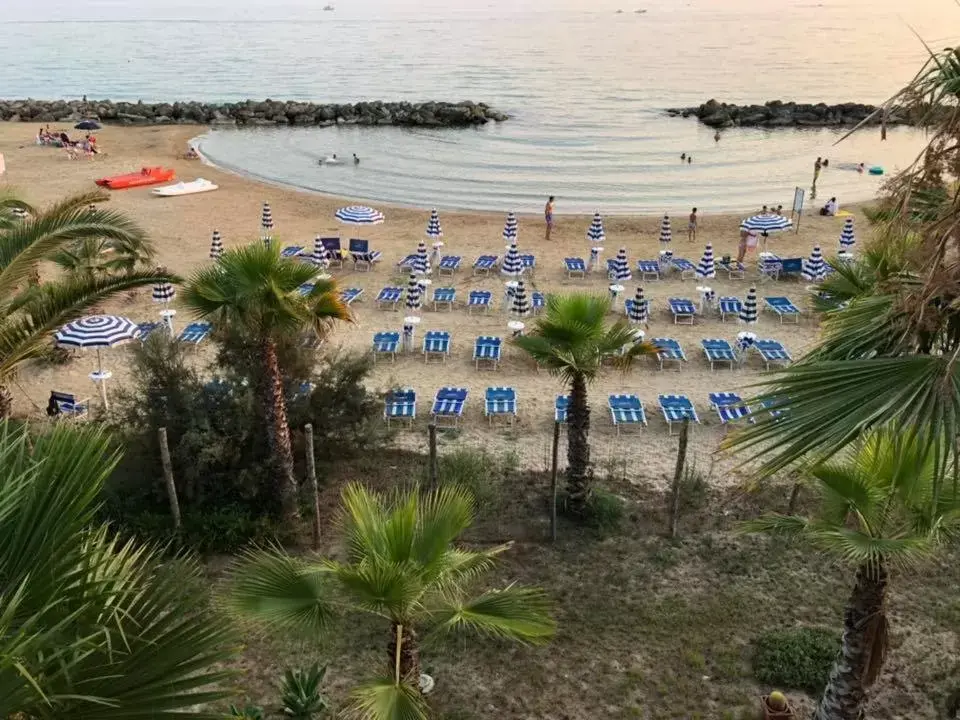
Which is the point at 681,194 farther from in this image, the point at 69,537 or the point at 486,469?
the point at 69,537

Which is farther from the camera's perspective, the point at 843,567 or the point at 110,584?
the point at 843,567

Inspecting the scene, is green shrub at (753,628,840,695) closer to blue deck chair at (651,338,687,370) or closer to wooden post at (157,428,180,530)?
wooden post at (157,428,180,530)

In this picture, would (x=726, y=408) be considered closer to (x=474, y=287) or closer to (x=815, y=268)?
(x=474, y=287)

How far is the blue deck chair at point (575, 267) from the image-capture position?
20016 millimetres

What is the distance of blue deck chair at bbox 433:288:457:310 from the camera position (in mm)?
17578

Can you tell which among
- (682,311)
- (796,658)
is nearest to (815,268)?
(682,311)

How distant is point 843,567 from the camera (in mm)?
8531

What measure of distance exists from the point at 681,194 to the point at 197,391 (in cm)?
2822

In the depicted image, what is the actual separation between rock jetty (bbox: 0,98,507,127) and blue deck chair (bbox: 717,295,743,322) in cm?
3969

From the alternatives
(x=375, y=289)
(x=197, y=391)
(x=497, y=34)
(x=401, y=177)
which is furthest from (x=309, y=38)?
(x=197, y=391)

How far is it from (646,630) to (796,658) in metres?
1.31

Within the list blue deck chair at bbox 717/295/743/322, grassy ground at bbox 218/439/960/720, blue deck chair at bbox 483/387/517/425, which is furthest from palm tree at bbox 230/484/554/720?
blue deck chair at bbox 717/295/743/322

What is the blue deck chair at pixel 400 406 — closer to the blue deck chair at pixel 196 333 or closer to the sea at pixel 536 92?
the blue deck chair at pixel 196 333

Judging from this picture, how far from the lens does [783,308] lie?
16.9 m
